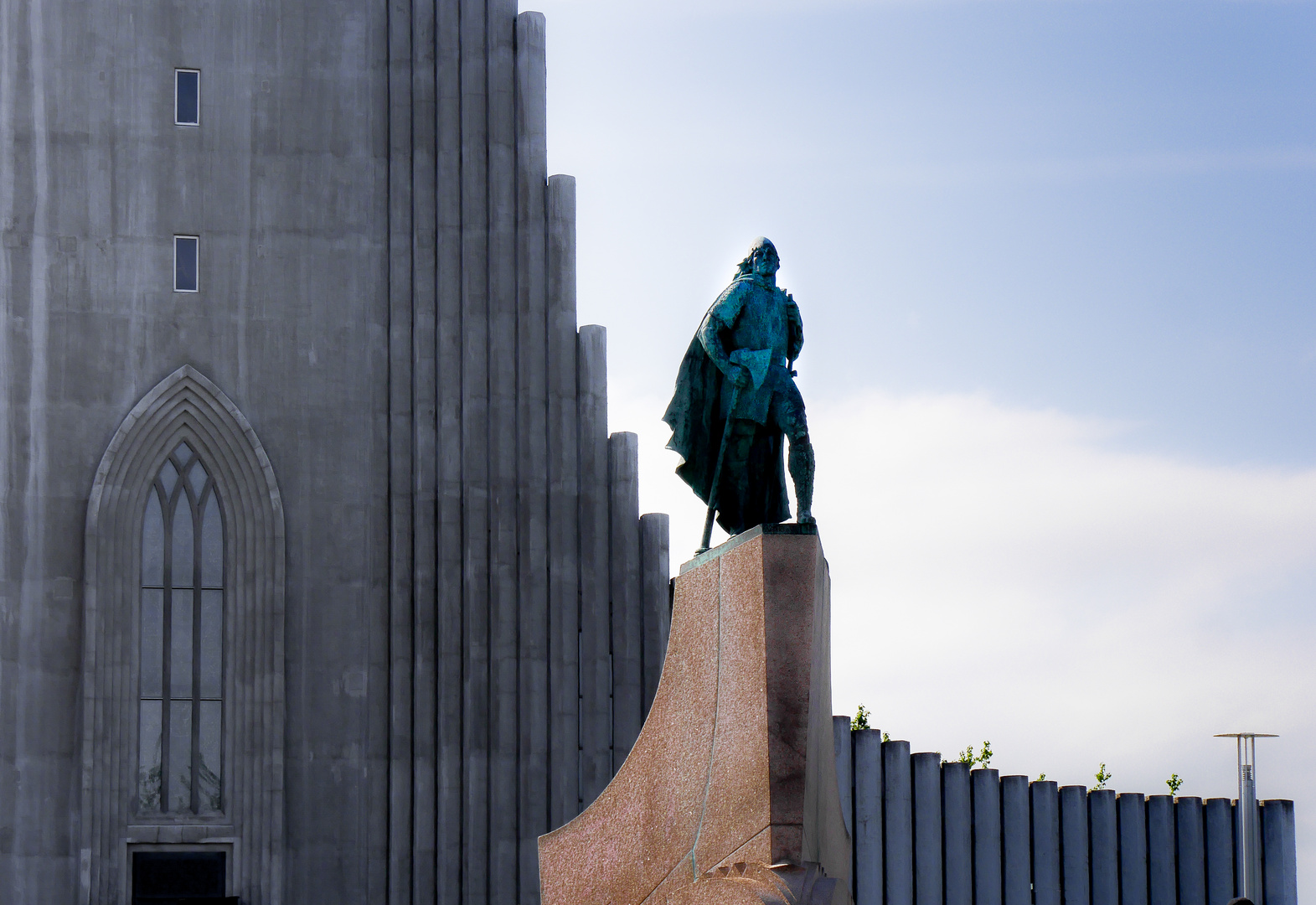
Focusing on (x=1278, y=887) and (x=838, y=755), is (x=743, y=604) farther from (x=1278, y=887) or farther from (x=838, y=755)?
(x=1278, y=887)

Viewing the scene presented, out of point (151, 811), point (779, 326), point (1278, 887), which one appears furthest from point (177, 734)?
point (1278, 887)

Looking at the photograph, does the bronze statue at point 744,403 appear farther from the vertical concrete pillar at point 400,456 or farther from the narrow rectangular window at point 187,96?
the narrow rectangular window at point 187,96

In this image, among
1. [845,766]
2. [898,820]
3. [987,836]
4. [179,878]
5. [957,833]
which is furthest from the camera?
[987,836]

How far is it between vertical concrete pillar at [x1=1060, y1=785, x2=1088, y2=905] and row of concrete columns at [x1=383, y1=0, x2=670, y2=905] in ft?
17.4

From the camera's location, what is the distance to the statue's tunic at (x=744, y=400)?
1329 cm

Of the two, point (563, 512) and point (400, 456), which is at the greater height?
point (400, 456)

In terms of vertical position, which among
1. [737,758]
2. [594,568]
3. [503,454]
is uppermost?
[503,454]

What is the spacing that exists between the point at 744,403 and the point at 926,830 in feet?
31.7

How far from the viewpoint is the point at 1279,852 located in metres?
22.3

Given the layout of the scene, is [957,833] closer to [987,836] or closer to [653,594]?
[987,836]

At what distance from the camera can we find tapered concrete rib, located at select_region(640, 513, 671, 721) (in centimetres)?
2073

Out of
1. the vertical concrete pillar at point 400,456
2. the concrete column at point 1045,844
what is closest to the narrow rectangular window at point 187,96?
the vertical concrete pillar at point 400,456

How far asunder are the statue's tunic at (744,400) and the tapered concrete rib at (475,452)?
7.46 meters

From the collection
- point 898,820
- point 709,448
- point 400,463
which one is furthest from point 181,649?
point 709,448
